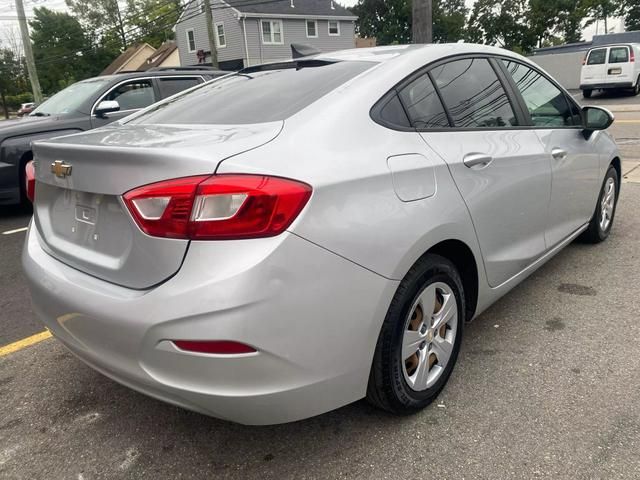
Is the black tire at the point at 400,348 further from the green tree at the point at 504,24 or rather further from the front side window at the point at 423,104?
the green tree at the point at 504,24

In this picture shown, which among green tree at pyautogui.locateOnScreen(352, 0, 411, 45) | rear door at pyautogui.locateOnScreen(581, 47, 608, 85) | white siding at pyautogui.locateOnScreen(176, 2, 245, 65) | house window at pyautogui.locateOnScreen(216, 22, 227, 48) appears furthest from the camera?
green tree at pyautogui.locateOnScreen(352, 0, 411, 45)

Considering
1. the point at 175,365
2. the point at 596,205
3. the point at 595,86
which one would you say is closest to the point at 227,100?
the point at 175,365

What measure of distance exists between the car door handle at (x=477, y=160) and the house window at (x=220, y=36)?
34.3 metres

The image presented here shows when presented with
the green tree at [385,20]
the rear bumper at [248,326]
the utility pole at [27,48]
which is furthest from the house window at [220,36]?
the rear bumper at [248,326]

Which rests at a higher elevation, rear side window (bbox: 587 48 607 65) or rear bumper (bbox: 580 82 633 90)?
Answer: rear side window (bbox: 587 48 607 65)

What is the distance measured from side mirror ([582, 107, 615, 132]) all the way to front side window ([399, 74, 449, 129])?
1.75 meters

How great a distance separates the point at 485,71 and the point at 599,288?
1.74 m

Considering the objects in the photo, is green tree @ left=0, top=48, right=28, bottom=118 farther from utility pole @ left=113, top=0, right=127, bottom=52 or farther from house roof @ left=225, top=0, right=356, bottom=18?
house roof @ left=225, top=0, right=356, bottom=18

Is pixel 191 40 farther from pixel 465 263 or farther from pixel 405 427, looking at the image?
pixel 405 427

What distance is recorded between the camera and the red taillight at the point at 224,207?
5.67 ft

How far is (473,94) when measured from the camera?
283cm

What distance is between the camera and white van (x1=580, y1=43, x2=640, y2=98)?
1958cm

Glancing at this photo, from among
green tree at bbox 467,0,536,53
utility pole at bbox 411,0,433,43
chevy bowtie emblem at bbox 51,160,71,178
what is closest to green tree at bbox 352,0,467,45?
green tree at bbox 467,0,536,53

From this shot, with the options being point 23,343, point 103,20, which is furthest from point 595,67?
point 103,20
